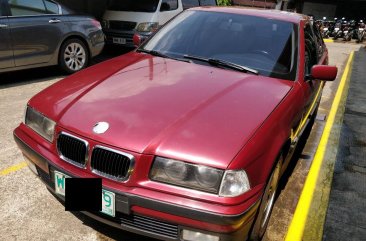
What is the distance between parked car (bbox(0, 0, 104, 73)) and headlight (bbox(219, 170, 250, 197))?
4954 mm

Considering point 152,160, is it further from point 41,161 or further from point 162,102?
point 41,161

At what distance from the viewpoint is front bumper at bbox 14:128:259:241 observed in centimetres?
208

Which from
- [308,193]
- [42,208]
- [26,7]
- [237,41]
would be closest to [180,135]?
[42,208]

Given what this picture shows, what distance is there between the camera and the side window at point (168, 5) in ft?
29.8

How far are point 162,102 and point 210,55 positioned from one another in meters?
1.06

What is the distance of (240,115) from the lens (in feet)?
8.27

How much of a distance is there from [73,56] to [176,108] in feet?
16.5

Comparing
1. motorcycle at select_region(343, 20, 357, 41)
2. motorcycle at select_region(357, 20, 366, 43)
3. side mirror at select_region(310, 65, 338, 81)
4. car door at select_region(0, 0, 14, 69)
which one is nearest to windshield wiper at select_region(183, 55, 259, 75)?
side mirror at select_region(310, 65, 338, 81)

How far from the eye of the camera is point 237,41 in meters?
3.54

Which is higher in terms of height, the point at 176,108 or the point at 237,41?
the point at 237,41

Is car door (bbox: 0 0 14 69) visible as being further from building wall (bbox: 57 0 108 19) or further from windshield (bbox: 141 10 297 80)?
building wall (bbox: 57 0 108 19)

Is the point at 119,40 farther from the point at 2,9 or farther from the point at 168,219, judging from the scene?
the point at 168,219

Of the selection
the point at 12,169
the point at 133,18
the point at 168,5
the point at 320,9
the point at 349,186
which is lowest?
the point at 320,9

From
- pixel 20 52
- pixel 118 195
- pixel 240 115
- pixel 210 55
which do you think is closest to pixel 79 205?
pixel 118 195
